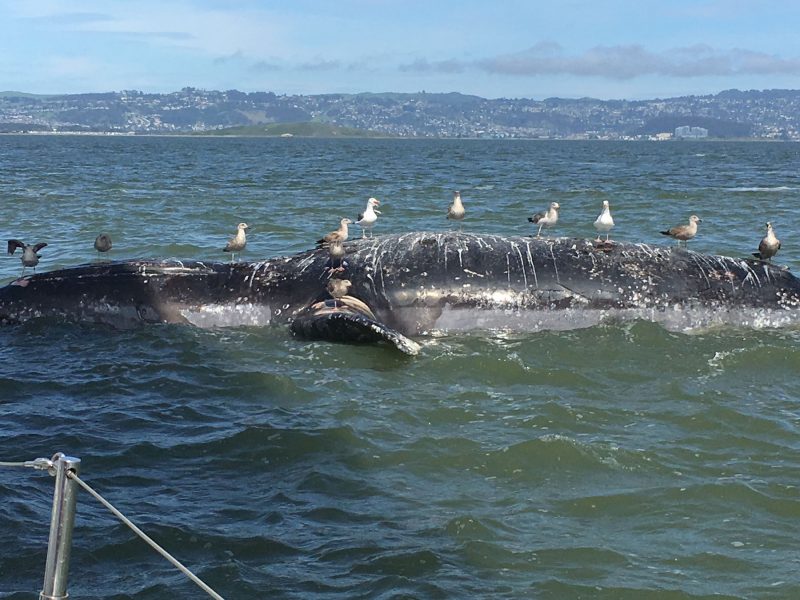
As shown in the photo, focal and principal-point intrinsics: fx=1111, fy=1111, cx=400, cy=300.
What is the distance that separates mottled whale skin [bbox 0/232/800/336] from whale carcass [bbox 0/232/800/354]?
0.01 metres

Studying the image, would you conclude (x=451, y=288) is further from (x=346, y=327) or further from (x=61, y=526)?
(x=61, y=526)

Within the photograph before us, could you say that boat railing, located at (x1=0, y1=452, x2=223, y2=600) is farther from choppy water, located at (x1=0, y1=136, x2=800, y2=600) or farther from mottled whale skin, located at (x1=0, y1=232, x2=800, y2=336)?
mottled whale skin, located at (x1=0, y1=232, x2=800, y2=336)

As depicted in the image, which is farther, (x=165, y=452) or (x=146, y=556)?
(x=165, y=452)

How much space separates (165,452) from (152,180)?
141 feet

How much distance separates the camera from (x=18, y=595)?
21.6ft

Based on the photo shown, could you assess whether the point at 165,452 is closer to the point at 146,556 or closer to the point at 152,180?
the point at 146,556

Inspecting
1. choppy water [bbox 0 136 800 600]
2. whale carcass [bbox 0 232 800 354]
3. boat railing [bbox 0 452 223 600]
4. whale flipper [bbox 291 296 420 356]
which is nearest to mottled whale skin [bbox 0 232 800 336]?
whale carcass [bbox 0 232 800 354]

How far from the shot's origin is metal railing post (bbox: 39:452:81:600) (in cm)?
473

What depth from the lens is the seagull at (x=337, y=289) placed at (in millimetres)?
11992

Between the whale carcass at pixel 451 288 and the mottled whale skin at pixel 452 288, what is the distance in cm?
1

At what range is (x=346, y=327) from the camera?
11398 millimetres

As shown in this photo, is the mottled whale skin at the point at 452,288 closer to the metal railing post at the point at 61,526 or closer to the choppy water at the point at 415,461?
the choppy water at the point at 415,461

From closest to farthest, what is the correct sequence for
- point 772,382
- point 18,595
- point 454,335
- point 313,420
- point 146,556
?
point 18,595 → point 146,556 → point 313,420 → point 772,382 → point 454,335

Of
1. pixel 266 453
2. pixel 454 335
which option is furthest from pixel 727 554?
pixel 454 335
